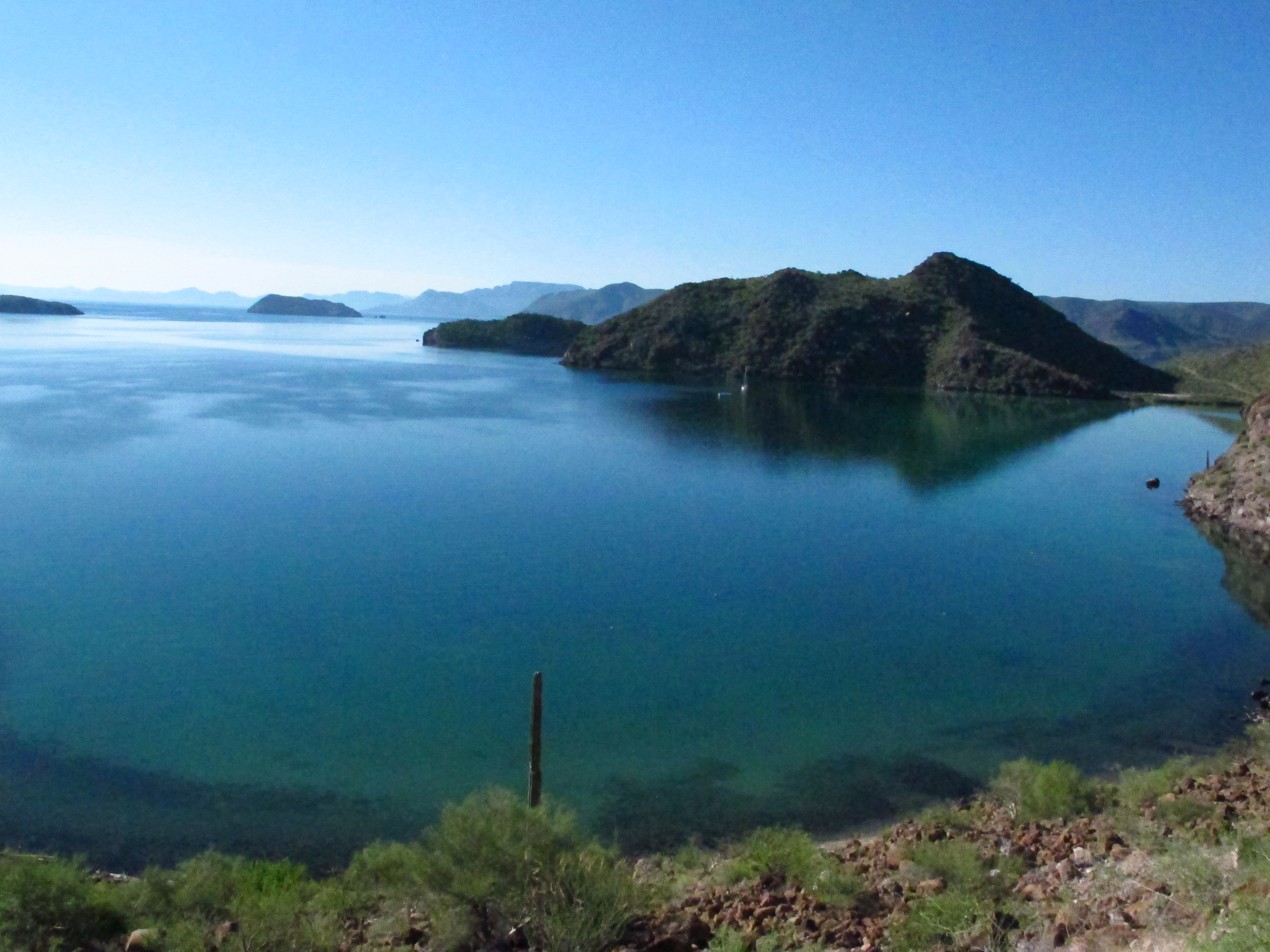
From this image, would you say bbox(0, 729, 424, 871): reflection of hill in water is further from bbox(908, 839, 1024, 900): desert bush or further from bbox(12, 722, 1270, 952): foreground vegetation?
bbox(908, 839, 1024, 900): desert bush

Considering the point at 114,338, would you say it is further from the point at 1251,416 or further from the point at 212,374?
the point at 1251,416

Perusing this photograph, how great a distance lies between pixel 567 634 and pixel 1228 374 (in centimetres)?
8180

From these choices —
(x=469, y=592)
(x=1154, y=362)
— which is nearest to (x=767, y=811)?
(x=469, y=592)

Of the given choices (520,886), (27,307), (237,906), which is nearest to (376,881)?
(237,906)

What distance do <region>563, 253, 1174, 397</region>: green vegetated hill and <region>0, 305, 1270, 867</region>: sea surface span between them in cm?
3566

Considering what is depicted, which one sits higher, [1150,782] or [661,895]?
[1150,782]

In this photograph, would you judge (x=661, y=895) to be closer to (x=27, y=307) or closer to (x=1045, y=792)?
(x=1045, y=792)

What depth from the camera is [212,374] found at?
70.9 m

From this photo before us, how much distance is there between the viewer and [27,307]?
188m

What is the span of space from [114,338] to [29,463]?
101 meters

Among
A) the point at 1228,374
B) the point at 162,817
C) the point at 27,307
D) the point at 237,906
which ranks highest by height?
the point at 27,307

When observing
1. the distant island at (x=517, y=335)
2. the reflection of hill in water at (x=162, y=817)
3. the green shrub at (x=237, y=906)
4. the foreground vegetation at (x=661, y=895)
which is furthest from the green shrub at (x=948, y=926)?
the distant island at (x=517, y=335)

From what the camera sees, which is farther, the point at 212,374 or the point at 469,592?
the point at 212,374

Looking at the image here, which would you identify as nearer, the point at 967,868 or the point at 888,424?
the point at 967,868
